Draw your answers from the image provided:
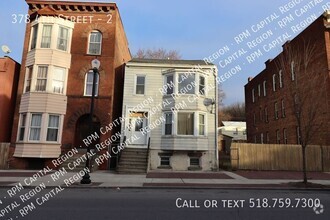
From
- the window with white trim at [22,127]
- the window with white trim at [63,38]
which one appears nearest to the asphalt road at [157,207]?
the window with white trim at [22,127]

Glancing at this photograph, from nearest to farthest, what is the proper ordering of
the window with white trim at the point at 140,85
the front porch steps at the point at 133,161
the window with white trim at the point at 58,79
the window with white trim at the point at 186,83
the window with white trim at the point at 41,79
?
1. the front porch steps at the point at 133,161
2. the window with white trim at the point at 41,79
3. the window with white trim at the point at 58,79
4. the window with white trim at the point at 186,83
5. the window with white trim at the point at 140,85

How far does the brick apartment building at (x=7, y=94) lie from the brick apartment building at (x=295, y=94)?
805 inches

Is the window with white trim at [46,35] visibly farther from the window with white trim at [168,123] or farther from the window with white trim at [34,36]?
the window with white trim at [168,123]

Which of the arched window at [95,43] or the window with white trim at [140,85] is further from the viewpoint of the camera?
the window with white trim at [140,85]

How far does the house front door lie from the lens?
20266 mm

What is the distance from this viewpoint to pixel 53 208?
7.65 m

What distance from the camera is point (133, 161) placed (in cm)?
1805

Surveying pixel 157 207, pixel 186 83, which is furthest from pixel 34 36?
pixel 157 207

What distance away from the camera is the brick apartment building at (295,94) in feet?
63.0

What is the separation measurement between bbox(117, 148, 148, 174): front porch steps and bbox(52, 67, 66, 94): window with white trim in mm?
6850

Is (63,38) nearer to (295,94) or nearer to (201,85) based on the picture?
(201,85)

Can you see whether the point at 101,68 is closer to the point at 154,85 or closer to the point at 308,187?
the point at 154,85

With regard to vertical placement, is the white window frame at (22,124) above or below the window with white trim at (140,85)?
below

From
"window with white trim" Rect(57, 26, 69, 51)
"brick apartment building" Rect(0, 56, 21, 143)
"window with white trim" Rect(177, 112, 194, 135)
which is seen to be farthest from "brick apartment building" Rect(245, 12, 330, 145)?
"brick apartment building" Rect(0, 56, 21, 143)
